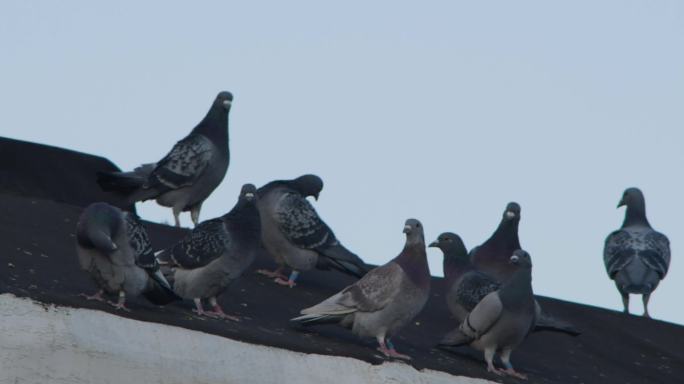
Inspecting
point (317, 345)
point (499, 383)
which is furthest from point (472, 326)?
point (317, 345)

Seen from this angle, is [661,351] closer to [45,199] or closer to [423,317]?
[423,317]

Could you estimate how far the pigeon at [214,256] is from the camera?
10.0 metres

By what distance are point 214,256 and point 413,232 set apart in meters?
1.40

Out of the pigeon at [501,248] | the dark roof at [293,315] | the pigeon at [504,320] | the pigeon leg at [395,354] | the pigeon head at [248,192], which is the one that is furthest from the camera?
the pigeon at [501,248]

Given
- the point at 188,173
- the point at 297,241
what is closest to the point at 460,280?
the point at 297,241

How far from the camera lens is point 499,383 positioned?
989 centimetres

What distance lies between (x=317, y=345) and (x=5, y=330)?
2251 mm

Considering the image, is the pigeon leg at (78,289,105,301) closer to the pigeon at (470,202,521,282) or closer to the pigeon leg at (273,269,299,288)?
the pigeon leg at (273,269,299,288)

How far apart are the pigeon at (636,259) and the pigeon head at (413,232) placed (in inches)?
196

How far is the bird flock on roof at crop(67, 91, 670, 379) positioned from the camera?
372 inches

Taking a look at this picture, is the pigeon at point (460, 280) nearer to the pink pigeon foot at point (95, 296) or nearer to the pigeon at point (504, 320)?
the pigeon at point (504, 320)

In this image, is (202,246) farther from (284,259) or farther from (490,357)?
(490,357)

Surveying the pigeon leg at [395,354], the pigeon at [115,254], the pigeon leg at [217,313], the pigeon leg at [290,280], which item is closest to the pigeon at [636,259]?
the pigeon leg at [290,280]

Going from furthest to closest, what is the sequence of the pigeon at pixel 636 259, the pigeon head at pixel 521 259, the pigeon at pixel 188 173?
the pigeon at pixel 636 259, the pigeon at pixel 188 173, the pigeon head at pixel 521 259
